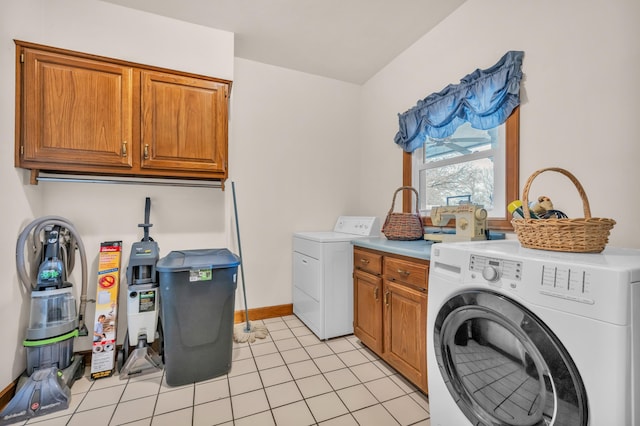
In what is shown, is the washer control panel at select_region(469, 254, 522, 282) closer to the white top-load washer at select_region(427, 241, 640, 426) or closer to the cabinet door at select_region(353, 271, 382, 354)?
the white top-load washer at select_region(427, 241, 640, 426)

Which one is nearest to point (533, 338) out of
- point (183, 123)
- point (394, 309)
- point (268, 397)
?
point (394, 309)

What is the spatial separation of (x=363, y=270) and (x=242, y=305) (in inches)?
52.0

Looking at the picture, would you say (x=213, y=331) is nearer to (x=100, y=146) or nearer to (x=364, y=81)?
(x=100, y=146)

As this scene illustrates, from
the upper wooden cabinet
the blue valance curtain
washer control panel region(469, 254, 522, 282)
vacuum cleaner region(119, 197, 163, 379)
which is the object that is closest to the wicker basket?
washer control panel region(469, 254, 522, 282)

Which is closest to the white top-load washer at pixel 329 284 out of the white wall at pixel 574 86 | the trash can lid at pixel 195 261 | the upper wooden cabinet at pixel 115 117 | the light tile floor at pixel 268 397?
the light tile floor at pixel 268 397

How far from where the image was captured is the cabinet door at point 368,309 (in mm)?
2092

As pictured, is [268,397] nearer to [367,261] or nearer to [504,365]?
[367,261]

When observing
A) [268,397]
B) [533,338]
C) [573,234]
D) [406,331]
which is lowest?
[268,397]

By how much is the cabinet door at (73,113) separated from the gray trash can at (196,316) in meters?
0.87

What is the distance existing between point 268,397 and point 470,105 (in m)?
2.33

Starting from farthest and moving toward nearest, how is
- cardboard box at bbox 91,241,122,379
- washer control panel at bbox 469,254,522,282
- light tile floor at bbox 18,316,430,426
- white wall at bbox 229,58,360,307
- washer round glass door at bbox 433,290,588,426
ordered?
white wall at bbox 229,58,360,307 → cardboard box at bbox 91,241,122,379 → light tile floor at bbox 18,316,430,426 → washer control panel at bbox 469,254,522,282 → washer round glass door at bbox 433,290,588,426

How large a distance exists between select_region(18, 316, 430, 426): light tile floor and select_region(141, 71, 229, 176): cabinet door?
57.9 inches

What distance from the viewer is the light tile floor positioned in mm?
1552

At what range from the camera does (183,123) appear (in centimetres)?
214
